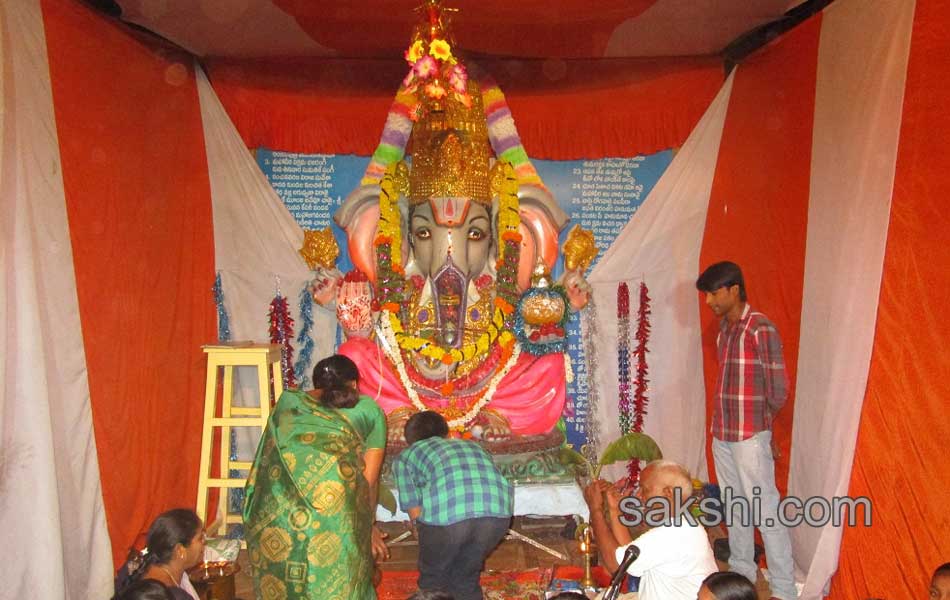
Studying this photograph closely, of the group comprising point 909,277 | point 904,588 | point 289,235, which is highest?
point 289,235

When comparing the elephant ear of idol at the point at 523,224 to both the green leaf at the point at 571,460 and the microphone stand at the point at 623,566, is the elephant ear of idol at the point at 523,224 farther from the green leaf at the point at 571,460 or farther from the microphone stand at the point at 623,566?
the microphone stand at the point at 623,566

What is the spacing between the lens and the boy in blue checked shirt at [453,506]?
302 centimetres

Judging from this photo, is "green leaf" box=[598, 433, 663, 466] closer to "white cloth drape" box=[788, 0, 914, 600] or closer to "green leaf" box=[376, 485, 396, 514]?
"white cloth drape" box=[788, 0, 914, 600]

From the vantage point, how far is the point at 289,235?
222 inches

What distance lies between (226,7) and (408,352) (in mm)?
2684

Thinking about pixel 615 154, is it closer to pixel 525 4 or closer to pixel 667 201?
pixel 667 201

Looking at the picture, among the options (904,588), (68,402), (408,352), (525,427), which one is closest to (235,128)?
(408,352)

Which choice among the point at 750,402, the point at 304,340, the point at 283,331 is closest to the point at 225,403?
the point at 283,331

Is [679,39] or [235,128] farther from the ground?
[679,39]

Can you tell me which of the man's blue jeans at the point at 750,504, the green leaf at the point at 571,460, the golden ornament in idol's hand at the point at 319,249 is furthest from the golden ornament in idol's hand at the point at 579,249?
the man's blue jeans at the point at 750,504

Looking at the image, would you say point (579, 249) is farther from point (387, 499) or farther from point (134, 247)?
point (134, 247)

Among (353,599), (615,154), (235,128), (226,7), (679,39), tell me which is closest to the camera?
(353,599)

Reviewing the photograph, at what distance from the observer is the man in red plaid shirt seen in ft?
12.0

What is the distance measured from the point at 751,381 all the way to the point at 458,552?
1.70m
